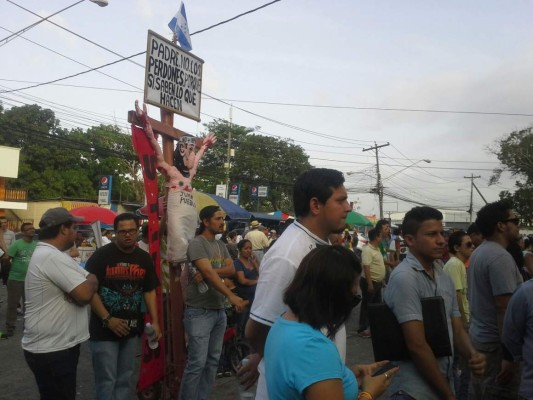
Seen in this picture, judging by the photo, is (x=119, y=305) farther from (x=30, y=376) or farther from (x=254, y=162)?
(x=254, y=162)

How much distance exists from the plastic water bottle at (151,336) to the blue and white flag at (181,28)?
127 inches

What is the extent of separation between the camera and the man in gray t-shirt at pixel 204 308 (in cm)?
489

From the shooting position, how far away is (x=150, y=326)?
4504 millimetres

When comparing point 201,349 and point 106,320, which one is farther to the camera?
point 201,349

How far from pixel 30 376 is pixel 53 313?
3590mm

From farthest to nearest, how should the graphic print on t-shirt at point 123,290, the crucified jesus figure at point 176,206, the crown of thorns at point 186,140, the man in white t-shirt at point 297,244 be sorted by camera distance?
the crown of thorns at point 186,140 → the crucified jesus figure at point 176,206 → the graphic print on t-shirt at point 123,290 → the man in white t-shirt at point 297,244

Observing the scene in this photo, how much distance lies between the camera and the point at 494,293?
12.5ft

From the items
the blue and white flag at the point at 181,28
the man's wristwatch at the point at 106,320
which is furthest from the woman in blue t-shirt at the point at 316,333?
the blue and white flag at the point at 181,28

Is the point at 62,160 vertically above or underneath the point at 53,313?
above

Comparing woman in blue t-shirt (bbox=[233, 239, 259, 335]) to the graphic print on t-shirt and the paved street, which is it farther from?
the graphic print on t-shirt

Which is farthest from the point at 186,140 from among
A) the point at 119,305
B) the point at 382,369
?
the point at 382,369

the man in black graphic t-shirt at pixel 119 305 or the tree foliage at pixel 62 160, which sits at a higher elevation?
the tree foliage at pixel 62 160

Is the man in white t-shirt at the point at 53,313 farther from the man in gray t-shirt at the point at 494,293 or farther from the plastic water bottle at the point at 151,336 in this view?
the man in gray t-shirt at the point at 494,293

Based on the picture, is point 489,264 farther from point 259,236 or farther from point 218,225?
point 259,236
